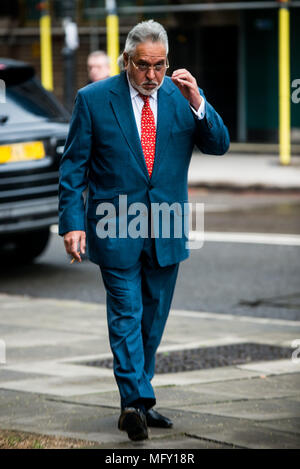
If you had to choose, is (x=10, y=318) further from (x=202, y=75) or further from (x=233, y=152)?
(x=202, y=75)

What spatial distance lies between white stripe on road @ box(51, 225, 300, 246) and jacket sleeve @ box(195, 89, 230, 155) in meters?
6.88

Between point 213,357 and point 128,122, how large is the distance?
2393mm

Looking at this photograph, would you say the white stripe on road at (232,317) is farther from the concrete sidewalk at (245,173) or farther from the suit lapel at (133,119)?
the concrete sidewalk at (245,173)

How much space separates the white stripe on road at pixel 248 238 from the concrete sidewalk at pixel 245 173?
4332 mm

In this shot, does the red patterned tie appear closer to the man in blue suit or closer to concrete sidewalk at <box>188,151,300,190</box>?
the man in blue suit

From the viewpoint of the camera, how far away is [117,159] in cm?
508

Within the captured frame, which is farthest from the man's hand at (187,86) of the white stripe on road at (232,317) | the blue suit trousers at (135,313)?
the white stripe on road at (232,317)

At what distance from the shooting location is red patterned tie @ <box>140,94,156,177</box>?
202 inches

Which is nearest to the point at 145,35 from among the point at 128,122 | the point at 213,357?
the point at 128,122

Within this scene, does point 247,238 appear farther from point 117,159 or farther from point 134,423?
point 134,423

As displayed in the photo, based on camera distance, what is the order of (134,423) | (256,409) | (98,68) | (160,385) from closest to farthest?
(134,423) → (256,409) → (160,385) → (98,68)

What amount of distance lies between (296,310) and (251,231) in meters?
4.28

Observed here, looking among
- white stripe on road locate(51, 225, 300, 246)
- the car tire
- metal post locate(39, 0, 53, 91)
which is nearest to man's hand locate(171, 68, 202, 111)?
the car tire

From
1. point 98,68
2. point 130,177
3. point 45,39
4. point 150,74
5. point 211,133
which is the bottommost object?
point 130,177
